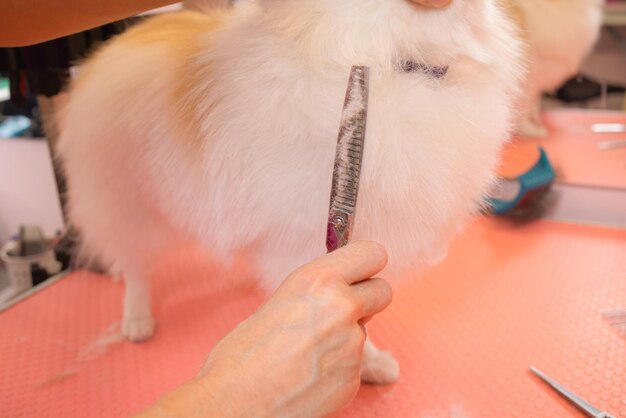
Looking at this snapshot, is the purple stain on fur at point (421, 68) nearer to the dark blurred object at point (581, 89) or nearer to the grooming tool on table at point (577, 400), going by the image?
the grooming tool on table at point (577, 400)

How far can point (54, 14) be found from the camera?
0.46 meters

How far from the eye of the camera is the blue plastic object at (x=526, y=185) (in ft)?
3.25

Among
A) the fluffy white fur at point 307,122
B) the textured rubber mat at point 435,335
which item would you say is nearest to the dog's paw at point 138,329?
the textured rubber mat at point 435,335

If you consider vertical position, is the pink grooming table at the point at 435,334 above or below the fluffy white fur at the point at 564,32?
below

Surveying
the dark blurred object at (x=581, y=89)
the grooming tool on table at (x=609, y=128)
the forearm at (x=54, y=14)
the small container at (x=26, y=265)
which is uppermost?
the forearm at (x=54, y=14)

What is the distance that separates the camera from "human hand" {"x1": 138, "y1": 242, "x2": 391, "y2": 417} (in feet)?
1.05

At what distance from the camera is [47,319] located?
0.84 metres

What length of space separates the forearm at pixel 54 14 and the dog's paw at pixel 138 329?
466mm

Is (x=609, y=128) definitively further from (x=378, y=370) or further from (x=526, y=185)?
(x=378, y=370)

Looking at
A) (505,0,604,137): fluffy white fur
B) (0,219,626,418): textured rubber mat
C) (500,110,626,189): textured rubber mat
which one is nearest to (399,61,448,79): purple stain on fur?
(0,219,626,418): textured rubber mat

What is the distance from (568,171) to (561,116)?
38cm

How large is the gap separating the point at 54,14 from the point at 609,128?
1217mm

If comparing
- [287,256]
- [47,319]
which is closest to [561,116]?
[287,256]

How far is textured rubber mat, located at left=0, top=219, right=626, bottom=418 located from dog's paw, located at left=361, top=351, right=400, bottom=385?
0.04ft
